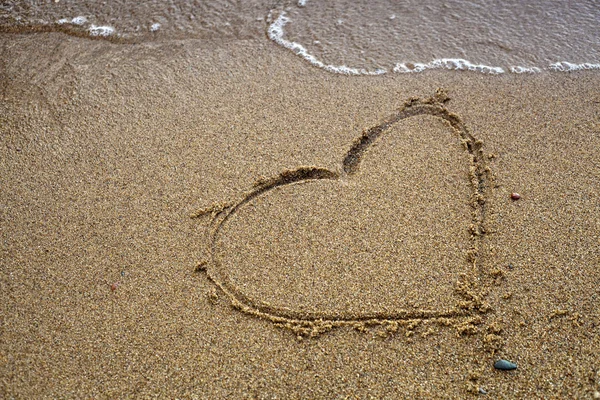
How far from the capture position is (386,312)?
7.09ft

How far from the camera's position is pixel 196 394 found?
1940 millimetres

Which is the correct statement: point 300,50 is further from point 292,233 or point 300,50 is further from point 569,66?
point 569,66

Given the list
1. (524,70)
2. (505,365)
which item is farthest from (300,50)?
(505,365)

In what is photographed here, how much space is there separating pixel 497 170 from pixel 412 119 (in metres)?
0.61

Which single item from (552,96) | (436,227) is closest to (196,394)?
(436,227)

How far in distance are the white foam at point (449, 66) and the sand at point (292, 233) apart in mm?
88

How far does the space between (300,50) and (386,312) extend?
2.20 meters

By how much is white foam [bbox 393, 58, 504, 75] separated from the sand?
0.09 metres

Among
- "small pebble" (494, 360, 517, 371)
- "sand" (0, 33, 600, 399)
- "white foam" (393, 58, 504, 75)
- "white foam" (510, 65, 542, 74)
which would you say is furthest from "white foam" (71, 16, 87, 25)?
"small pebble" (494, 360, 517, 371)

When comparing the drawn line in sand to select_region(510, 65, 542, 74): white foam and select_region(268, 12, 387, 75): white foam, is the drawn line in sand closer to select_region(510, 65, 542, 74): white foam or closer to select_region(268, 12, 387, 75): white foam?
select_region(268, 12, 387, 75): white foam

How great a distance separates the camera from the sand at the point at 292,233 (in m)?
2.01

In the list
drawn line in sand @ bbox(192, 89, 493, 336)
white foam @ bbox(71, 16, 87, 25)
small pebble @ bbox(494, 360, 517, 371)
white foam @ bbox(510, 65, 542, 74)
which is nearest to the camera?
small pebble @ bbox(494, 360, 517, 371)

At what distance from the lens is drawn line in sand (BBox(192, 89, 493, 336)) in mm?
2139

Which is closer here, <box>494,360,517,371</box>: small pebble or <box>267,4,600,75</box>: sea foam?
<box>494,360,517,371</box>: small pebble
